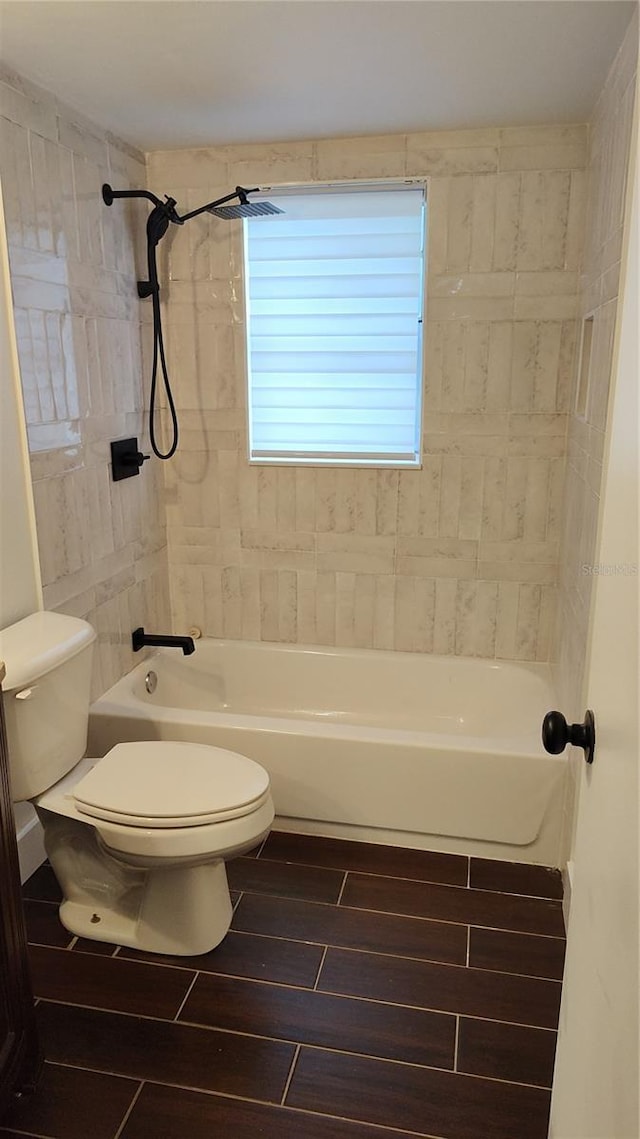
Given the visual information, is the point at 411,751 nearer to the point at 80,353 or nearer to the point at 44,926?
the point at 44,926

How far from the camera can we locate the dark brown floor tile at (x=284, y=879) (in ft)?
7.41

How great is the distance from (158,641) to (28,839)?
82 centimetres

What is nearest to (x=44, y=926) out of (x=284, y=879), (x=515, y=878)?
(x=284, y=879)

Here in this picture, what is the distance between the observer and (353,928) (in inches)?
83.3

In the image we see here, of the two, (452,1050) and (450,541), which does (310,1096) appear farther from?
(450,541)

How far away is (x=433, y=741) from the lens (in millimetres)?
2357

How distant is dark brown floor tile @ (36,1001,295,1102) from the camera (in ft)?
5.48

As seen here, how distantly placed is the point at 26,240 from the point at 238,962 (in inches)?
77.3

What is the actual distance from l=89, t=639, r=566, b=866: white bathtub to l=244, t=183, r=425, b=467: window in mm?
858

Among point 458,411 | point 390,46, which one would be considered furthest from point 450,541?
point 390,46

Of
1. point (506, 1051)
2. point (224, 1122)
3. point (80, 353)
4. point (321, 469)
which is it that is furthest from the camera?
point (321, 469)

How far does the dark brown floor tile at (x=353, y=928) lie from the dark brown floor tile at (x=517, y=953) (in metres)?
0.04

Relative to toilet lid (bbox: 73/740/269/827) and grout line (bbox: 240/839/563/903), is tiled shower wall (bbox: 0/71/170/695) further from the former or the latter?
grout line (bbox: 240/839/563/903)

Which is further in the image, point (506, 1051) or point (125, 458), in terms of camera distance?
point (125, 458)
